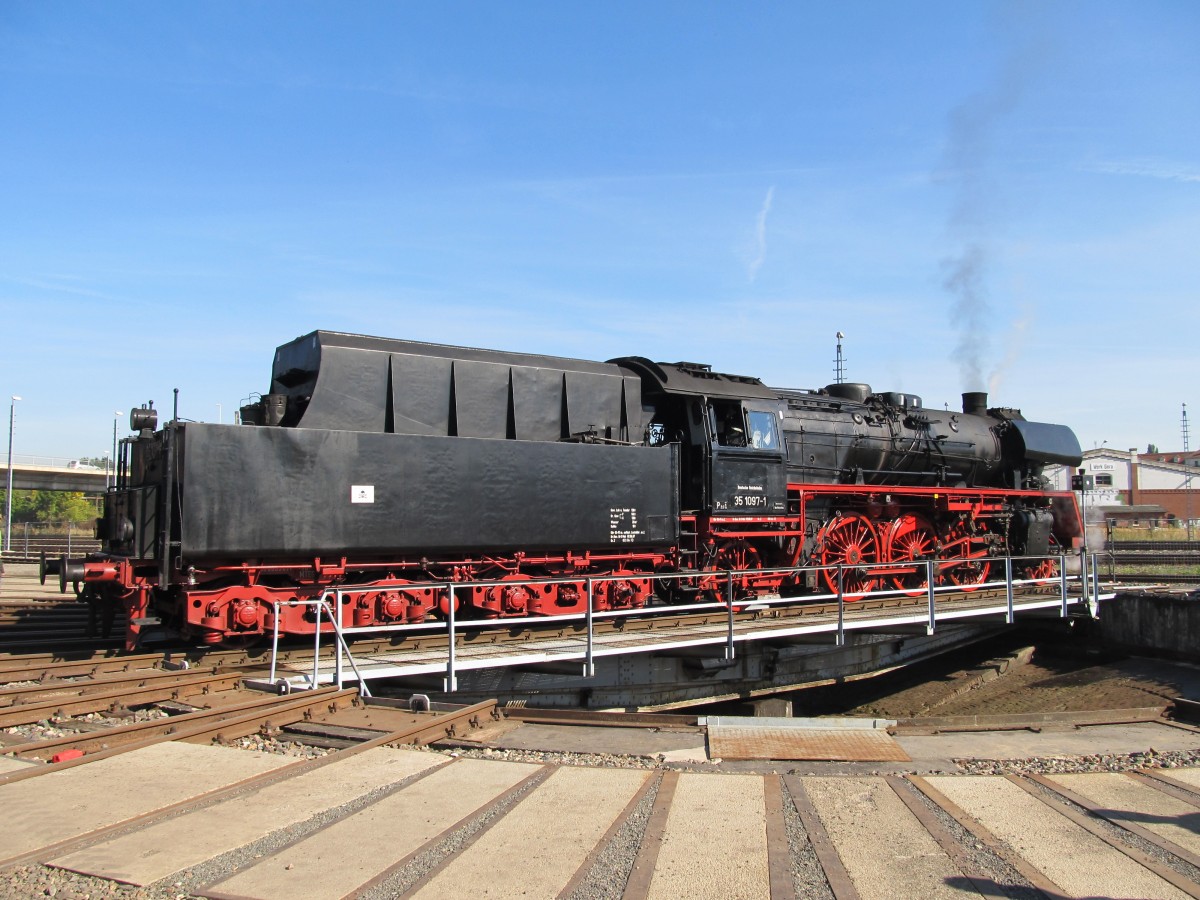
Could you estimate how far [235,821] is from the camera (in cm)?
473

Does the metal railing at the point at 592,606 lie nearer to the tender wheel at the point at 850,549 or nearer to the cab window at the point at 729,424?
the tender wheel at the point at 850,549

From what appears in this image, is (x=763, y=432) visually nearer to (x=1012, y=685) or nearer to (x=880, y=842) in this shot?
(x=1012, y=685)

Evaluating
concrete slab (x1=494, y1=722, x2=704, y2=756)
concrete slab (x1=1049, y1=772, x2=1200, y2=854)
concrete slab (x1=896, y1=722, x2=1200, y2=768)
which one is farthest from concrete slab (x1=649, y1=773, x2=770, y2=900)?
concrete slab (x1=1049, y1=772, x2=1200, y2=854)

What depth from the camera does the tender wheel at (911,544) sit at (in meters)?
15.3

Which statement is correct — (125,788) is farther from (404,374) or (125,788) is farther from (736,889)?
(404,374)

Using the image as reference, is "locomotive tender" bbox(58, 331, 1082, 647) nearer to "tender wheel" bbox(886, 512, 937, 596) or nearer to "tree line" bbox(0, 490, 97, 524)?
"tender wheel" bbox(886, 512, 937, 596)

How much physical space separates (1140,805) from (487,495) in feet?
24.2

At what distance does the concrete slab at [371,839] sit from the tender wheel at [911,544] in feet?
36.1

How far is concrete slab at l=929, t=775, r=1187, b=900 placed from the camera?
430 cm

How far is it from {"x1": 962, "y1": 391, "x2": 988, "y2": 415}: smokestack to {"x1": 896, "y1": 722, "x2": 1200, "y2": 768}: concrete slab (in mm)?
11405

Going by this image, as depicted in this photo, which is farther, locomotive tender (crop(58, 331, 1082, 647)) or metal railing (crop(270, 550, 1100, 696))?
locomotive tender (crop(58, 331, 1082, 647))

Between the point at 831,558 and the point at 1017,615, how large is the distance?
4.07m

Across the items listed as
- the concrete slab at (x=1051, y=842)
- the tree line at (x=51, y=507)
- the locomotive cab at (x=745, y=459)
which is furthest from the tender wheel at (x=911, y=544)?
the tree line at (x=51, y=507)

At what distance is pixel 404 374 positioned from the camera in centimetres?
1075
